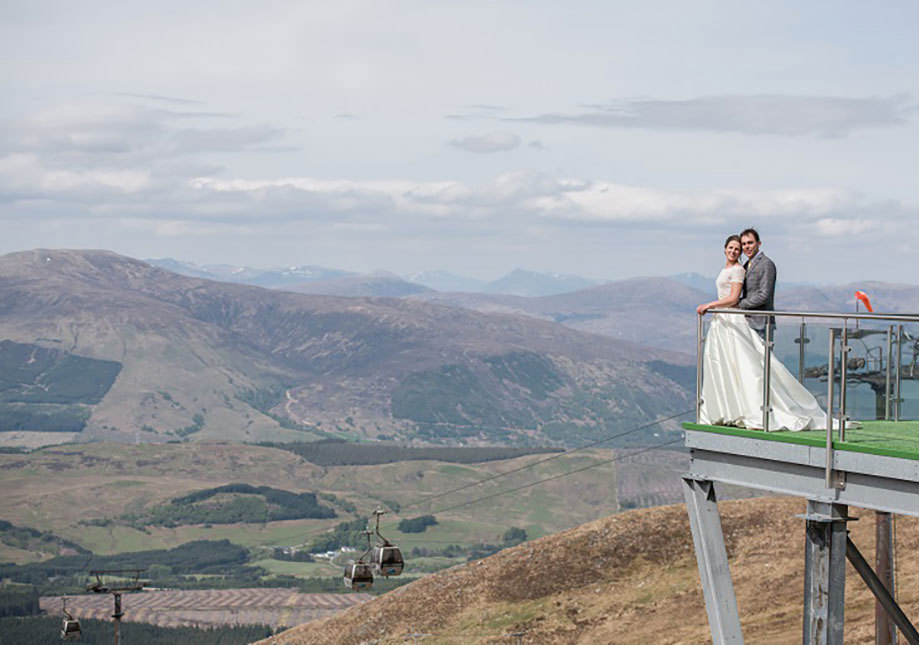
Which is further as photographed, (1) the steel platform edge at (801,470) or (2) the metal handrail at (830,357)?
(2) the metal handrail at (830,357)

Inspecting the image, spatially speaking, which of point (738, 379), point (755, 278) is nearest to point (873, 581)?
point (738, 379)

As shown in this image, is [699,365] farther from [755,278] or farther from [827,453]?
[827,453]

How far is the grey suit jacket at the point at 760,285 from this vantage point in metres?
21.4

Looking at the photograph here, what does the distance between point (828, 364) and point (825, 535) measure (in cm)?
276

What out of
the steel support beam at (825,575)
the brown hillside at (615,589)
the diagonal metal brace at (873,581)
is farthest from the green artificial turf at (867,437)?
the brown hillside at (615,589)

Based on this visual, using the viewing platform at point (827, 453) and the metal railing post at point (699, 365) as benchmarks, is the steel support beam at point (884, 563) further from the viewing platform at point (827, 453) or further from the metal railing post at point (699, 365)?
the metal railing post at point (699, 365)

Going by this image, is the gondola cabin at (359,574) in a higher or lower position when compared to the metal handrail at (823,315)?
lower

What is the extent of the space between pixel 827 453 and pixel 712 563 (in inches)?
133

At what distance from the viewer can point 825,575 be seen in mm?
17516

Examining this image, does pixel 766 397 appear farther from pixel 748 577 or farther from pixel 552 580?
pixel 552 580

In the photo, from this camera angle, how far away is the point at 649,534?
61.2 metres

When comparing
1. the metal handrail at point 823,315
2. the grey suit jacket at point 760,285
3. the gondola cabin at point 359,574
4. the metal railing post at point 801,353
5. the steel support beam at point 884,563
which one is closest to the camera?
the metal handrail at point 823,315

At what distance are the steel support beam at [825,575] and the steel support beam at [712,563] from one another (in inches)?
88.2

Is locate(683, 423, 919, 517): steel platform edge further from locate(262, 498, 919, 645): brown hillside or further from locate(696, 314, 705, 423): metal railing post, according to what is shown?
locate(262, 498, 919, 645): brown hillside
